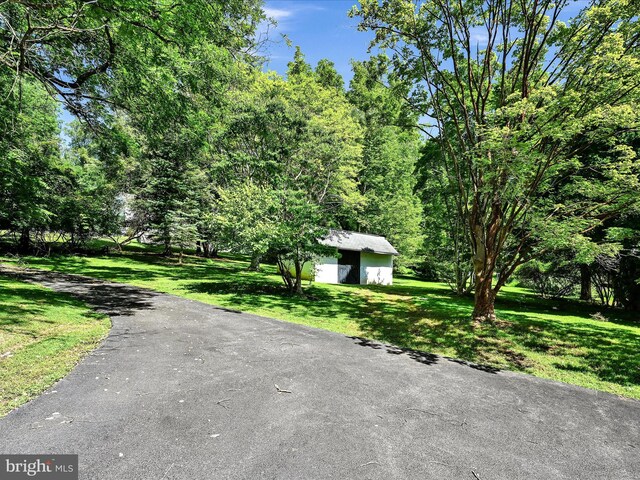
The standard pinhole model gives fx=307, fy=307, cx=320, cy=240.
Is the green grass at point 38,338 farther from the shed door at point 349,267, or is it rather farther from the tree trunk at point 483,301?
the shed door at point 349,267

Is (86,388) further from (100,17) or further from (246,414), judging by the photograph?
(100,17)

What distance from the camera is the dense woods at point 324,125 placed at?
24.6ft

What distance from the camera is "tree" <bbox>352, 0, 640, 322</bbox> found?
741 centimetres

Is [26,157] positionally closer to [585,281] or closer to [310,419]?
[310,419]

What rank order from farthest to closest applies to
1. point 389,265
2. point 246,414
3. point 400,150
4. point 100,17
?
point 400,150, point 389,265, point 100,17, point 246,414

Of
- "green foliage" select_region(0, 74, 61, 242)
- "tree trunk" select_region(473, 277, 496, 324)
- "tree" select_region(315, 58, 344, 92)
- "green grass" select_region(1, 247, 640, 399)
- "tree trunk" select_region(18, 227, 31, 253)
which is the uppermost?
"tree" select_region(315, 58, 344, 92)

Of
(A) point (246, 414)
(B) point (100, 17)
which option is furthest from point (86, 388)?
(B) point (100, 17)

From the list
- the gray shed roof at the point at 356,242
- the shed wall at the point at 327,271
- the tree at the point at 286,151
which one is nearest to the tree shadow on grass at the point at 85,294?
the tree at the point at 286,151

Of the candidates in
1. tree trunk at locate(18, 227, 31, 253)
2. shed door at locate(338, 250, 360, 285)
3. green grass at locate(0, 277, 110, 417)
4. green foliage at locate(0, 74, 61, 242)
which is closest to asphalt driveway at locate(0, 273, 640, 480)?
green grass at locate(0, 277, 110, 417)

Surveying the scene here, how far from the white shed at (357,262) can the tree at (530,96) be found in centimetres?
1179

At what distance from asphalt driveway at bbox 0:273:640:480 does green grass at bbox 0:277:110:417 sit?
0.29 meters

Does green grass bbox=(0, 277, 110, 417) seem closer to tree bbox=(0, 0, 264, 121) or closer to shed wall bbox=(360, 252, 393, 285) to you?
tree bbox=(0, 0, 264, 121)

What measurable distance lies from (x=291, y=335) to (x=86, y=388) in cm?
444

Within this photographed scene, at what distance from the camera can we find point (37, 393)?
4086 millimetres
